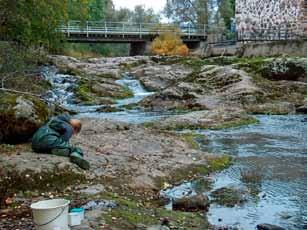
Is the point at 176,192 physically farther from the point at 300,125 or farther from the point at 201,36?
the point at 201,36

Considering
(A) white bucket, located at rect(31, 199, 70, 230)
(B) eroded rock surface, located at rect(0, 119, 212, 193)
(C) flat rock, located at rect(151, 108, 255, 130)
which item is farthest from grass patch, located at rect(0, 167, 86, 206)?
(C) flat rock, located at rect(151, 108, 255, 130)

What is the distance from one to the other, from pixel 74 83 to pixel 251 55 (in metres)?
11.7

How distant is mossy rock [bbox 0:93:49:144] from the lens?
33.3 ft

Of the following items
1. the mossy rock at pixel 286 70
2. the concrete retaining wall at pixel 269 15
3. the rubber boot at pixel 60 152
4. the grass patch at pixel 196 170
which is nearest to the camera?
the rubber boot at pixel 60 152

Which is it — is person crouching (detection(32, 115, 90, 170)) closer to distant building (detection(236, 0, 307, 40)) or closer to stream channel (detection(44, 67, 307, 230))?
stream channel (detection(44, 67, 307, 230))

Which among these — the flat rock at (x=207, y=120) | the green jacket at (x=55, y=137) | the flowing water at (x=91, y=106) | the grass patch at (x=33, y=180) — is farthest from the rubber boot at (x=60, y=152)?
the flowing water at (x=91, y=106)

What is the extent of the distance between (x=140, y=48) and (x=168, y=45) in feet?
18.4

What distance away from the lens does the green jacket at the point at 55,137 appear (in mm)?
8828

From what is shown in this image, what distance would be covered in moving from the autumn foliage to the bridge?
1.14m

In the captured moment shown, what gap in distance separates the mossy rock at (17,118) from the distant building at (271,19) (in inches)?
1012

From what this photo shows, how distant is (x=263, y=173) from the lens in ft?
33.0

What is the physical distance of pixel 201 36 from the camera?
168 feet

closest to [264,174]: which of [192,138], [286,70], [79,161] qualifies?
[79,161]

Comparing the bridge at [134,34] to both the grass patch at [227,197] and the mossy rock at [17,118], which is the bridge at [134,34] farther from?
the grass patch at [227,197]
